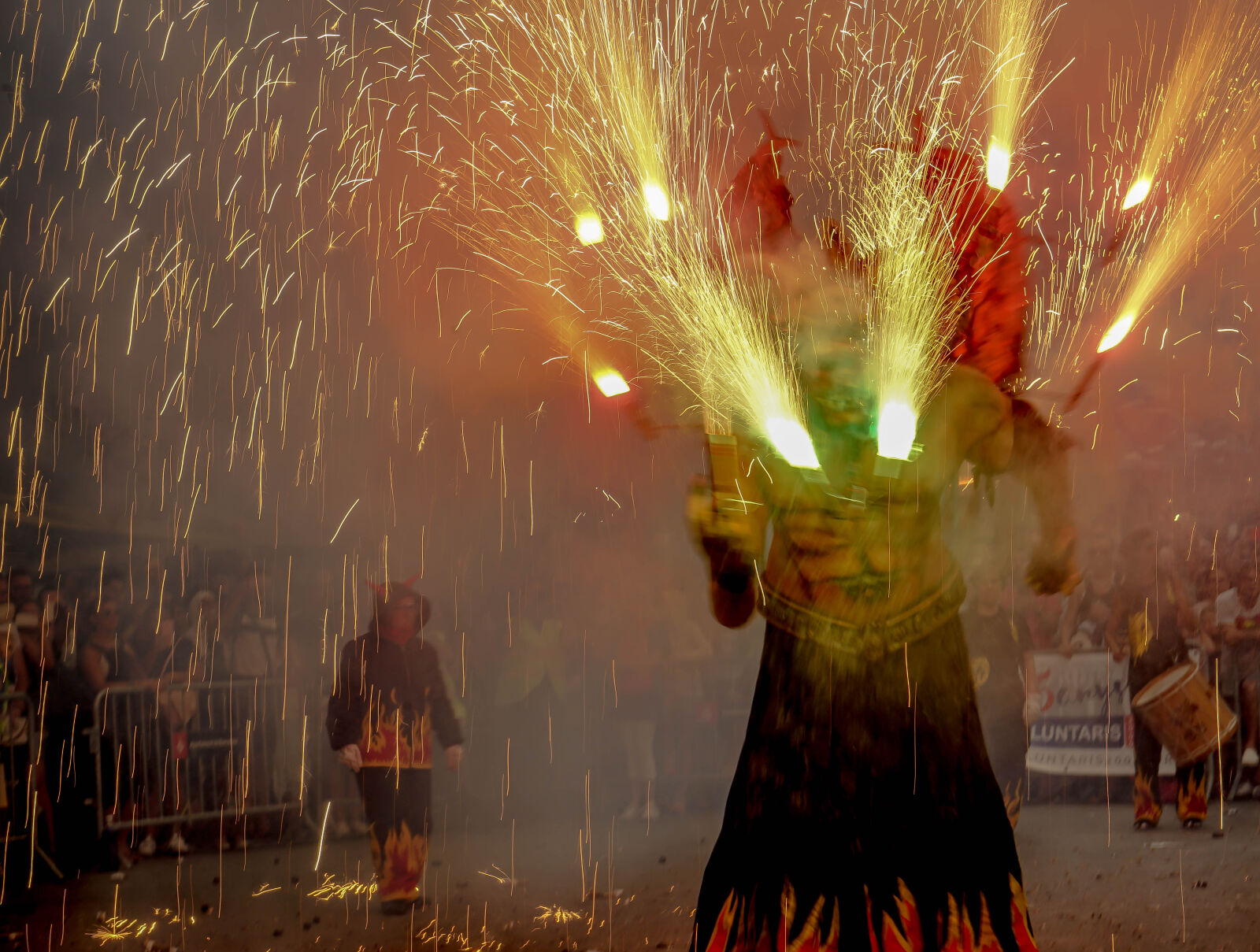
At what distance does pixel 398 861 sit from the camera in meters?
4.70

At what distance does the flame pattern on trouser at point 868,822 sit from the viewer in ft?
7.97

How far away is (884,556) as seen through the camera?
2.53 metres

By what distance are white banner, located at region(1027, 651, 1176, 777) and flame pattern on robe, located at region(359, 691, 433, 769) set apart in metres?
4.30

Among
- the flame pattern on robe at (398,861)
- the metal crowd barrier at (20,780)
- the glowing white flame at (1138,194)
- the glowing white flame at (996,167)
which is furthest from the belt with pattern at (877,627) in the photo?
the metal crowd barrier at (20,780)

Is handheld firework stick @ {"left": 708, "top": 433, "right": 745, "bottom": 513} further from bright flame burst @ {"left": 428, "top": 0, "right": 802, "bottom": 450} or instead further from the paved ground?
the paved ground

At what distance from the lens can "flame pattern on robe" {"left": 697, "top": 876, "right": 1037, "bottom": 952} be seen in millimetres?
2414

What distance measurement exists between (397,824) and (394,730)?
39 centimetres

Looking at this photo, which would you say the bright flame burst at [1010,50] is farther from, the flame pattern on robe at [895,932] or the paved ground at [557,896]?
the paved ground at [557,896]

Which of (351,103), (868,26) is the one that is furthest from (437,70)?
(868,26)

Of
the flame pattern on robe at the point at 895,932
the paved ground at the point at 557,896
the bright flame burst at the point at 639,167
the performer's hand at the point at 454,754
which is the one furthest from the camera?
the performer's hand at the point at 454,754

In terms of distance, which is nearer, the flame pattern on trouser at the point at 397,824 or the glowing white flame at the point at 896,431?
the glowing white flame at the point at 896,431

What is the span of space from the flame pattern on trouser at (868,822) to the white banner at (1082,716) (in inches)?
197

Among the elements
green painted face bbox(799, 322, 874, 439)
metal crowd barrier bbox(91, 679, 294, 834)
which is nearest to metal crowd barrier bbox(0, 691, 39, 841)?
metal crowd barrier bbox(91, 679, 294, 834)

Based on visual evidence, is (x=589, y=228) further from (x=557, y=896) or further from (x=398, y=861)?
(x=557, y=896)
